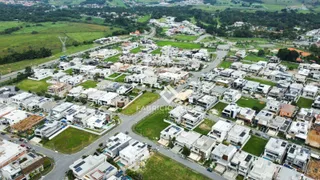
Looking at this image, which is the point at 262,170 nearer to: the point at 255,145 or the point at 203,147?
the point at 255,145

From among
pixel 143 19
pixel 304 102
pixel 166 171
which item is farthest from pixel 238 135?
pixel 143 19

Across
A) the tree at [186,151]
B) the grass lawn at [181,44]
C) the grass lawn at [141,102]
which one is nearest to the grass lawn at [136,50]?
the grass lawn at [181,44]

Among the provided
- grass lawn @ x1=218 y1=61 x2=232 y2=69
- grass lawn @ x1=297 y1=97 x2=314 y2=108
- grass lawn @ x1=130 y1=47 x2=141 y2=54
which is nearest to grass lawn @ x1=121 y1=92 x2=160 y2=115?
grass lawn @ x1=218 y1=61 x2=232 y2=69

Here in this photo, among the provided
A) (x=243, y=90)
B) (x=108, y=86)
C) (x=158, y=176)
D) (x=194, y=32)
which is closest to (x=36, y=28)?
(x=194, y=32)

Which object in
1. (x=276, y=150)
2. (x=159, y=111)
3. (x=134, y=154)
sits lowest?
(x=159, y=111)

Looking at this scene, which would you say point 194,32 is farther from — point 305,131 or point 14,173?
point 14,173

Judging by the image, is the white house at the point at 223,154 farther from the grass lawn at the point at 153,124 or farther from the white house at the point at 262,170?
the grass lawn at the point at 153,124

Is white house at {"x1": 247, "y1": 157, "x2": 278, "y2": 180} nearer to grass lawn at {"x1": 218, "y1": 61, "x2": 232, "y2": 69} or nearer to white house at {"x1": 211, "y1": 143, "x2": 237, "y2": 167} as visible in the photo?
white house at {"x1": 211, "y1": 143, "x2": 237, "y2": 167}
